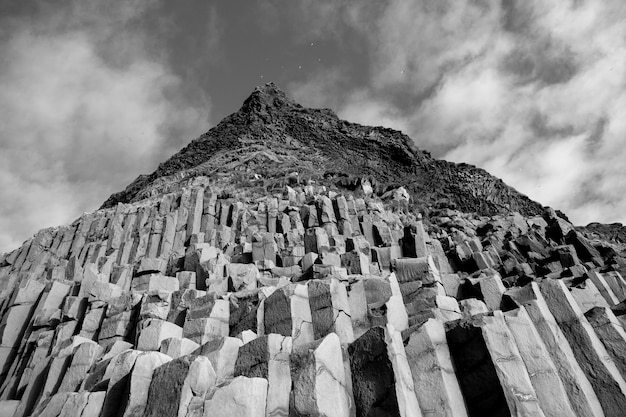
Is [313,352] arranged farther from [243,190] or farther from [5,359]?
[243,190]

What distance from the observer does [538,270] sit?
53.7 feet

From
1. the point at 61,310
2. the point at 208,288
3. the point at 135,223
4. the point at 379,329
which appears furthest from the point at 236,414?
the point at 135,223

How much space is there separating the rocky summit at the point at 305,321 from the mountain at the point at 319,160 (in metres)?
13.6

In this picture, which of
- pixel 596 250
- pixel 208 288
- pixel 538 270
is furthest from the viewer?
pixel 596 250

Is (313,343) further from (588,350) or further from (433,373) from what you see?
(588,350)

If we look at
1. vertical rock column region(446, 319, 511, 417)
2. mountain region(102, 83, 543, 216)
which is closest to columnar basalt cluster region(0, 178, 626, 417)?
vertical rock column region(446, 319, 511, 417)

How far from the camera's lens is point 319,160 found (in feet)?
160

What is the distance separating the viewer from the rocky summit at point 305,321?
472 cm

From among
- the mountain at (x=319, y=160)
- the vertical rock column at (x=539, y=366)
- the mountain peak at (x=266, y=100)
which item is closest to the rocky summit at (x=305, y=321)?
the vertical rock column at (x=539, y=366)

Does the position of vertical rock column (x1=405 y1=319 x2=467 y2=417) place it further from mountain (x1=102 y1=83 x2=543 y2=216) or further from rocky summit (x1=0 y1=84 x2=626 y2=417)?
mountain (x1=102 y1=83 x2=543 y2=216)

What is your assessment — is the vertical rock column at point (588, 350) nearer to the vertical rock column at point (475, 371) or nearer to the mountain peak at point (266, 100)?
the vertical rock column at point (475, 371)

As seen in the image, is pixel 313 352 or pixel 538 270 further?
pixel 538 270

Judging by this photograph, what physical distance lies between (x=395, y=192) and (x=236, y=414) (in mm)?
29486

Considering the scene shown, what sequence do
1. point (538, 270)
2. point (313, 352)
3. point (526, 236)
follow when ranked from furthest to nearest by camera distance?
point (526, 236) < point (538, 270) < point (313, 352)
